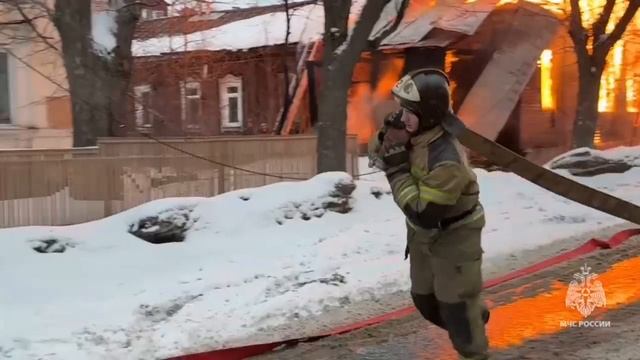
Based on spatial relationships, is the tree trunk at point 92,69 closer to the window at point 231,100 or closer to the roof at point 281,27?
the roof at point 281,27

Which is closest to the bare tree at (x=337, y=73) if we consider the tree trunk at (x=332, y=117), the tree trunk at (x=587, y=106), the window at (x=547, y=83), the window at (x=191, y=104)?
the tree trunk at (x=332, y=117)

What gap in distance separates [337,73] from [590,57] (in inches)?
313

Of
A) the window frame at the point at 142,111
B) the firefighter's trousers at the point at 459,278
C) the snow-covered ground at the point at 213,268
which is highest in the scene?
the window frame at the point at 142,111

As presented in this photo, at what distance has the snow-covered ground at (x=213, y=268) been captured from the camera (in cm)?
592

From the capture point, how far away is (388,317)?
231 inches

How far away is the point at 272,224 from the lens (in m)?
9.30

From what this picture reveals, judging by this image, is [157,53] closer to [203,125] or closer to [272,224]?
[203,125]

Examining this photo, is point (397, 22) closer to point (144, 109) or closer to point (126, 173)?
point (126, 173)

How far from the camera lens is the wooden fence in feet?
29.7

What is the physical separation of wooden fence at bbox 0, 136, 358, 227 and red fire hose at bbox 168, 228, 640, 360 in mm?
4760

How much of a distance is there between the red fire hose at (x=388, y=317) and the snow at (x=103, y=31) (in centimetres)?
691

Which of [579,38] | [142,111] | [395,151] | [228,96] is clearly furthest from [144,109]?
[395,151]

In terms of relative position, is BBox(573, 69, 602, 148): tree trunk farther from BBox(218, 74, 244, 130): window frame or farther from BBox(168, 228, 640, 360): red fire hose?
BBox(218, 74, 244, 130): window frame

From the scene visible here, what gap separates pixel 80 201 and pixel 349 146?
189 inches
